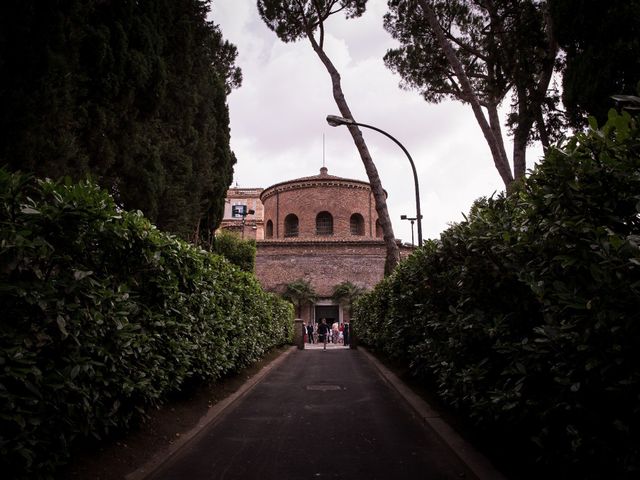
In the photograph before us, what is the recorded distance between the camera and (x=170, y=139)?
11742 mm

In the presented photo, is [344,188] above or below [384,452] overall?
above

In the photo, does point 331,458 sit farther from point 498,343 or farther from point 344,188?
point 344,188

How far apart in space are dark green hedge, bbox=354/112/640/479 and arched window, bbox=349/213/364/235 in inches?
1339

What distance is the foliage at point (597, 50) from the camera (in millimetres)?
6793

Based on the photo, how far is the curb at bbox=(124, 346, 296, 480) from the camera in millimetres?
4012

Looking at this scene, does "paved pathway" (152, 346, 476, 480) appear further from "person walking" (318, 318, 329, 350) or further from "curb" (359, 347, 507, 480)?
"person walking" (318, 318, 329, 350)

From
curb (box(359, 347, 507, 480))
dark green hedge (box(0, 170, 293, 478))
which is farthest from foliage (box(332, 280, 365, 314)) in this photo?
dark green hedge (box(0, 170, 293, 478))

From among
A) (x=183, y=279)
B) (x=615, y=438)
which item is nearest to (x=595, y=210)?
A: (x=615, y=438)

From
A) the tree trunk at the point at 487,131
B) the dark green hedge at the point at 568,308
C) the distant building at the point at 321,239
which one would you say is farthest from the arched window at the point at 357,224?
the dark green hedge at the point at 568,308

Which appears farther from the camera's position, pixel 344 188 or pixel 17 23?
pixel 344 188

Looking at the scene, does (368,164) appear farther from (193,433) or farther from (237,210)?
(237,210)

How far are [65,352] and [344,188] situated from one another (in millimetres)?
35454

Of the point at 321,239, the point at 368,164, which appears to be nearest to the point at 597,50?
the point at 368,164

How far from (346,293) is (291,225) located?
9709mm
